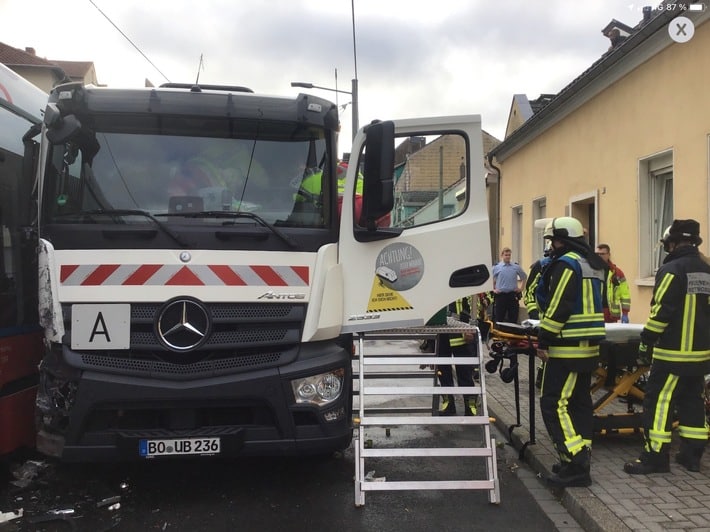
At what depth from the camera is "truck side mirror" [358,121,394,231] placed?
395 centimetres

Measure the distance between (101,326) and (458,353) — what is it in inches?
130

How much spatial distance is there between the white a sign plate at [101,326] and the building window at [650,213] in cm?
708

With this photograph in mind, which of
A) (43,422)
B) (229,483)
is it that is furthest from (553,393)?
(43,422)

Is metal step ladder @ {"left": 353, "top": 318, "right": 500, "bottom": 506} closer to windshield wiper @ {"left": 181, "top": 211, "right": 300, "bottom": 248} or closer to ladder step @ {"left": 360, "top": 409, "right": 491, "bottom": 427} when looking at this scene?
ladder step @ {"left": 360, "top": 409, "right": 491, "bottom": 427}

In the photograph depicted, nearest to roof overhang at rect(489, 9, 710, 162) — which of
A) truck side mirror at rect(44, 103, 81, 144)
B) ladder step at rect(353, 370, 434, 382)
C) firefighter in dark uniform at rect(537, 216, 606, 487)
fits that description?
firefighter in dark uniform at rect(537, 216, 606, 487)

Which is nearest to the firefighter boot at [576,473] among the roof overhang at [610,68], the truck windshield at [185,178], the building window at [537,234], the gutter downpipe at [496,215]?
the truck windshield at [185,178]

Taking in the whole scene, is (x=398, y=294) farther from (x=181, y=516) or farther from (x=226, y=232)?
(x=181, y=516)

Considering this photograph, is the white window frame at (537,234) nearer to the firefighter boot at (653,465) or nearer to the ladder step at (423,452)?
the firefighter boot at (653,465)

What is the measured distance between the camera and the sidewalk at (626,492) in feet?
11.9

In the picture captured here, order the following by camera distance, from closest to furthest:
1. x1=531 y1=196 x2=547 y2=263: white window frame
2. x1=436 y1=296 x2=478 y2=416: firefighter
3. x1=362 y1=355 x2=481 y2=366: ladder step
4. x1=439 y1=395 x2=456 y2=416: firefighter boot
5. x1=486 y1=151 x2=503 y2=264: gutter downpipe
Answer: x1=362 y1=355 x2=481 y2=366: ladder step < x1=436 y1=296 x2=478 y2=416: firefighter < x1=439 y1=395 x2=456 y2=416: firefighter boot < x1=531 y1=196 x2=547 y2=263: white window frame < x1=486 y1=151 x2=503 y2=264: gutter downpipe

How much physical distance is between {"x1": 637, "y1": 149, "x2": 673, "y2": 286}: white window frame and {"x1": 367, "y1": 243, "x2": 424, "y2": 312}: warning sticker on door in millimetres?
5220

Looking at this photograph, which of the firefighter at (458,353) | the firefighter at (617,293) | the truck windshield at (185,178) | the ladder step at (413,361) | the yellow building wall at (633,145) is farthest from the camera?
the firefighter at (617,293)

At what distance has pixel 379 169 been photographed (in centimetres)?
398

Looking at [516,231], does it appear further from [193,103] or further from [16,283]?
[16,283]
